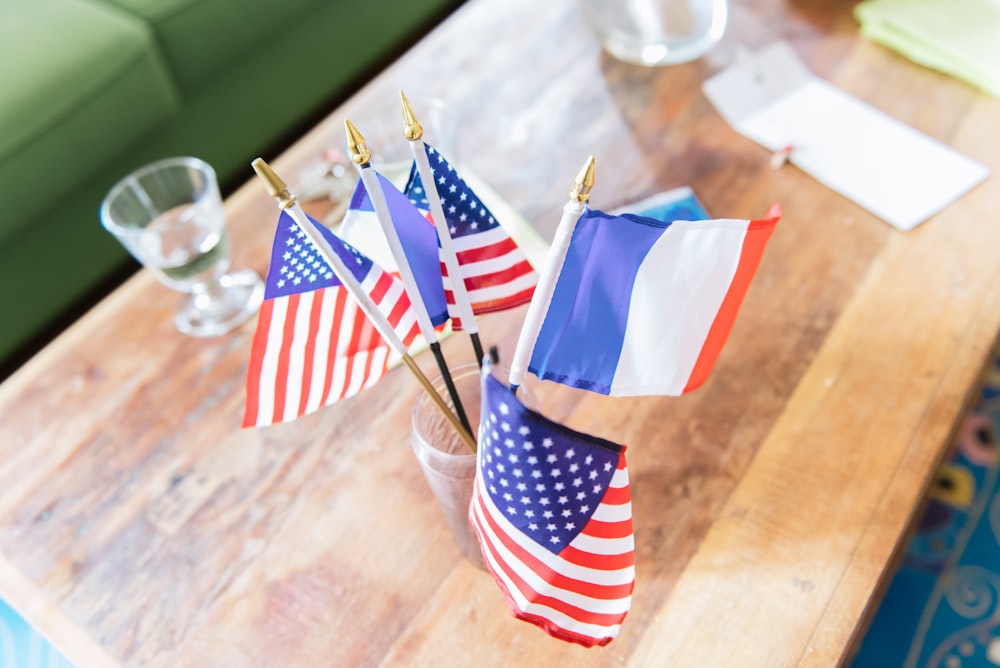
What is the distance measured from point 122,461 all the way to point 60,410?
103mm

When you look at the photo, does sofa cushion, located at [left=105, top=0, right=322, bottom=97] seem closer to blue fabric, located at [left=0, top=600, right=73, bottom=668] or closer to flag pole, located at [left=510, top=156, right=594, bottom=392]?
blue fabric, located at [left=0, top=600, right=73, bottom=668]

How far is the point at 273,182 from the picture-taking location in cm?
46

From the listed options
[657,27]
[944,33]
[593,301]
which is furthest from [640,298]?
[944,33]

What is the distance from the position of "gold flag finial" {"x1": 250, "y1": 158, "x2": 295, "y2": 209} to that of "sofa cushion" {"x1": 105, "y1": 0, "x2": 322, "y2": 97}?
98 centimetres

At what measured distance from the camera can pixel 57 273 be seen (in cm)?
136

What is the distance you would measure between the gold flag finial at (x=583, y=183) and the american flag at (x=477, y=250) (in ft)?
0.43

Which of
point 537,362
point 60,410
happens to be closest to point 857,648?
point 537,362

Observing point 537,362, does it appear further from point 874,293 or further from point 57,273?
point 57,273

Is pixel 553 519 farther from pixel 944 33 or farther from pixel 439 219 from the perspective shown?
pixel 944 33

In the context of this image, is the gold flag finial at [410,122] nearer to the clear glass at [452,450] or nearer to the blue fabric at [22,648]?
the clear glass at [452,450]

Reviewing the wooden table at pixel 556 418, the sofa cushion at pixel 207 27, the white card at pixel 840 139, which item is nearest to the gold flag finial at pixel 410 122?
the wooden table at pixel 556 418

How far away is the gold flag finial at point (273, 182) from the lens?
17.5 inches

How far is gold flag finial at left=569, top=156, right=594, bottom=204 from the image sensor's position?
1.37 ft

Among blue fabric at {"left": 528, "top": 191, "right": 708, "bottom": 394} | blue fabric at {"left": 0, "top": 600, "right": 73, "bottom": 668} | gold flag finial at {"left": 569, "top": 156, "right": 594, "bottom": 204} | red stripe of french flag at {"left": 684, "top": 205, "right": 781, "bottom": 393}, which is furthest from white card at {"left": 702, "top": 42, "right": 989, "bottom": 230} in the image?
blue fabric at {"left": 0, "top": 600, "right": 73, "bottom": 668}
